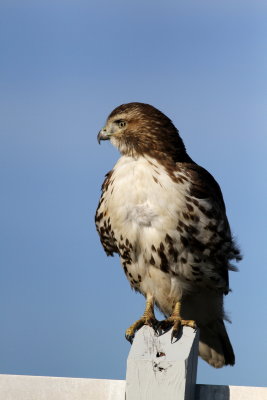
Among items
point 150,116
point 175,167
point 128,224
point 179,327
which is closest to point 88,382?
point 179,327

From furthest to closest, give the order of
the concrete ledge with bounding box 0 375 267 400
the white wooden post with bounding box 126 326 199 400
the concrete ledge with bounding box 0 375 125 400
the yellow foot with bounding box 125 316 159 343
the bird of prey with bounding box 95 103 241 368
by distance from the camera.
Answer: the bird of prey with bounding box 95 103 241 368
the yellow foot with bounding box 125 316 159 343
the concrete ledge with bounding box 0 375 125 400
the concrete ledge with bounding box 0 375 267 400
the white wooden post with bounding box 126 326 199 400

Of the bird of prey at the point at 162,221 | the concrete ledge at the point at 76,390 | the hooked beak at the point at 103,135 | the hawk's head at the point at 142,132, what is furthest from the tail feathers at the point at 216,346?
the concrete ledge at the point at 76,390

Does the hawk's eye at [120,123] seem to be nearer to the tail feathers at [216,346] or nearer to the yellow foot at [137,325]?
the yellow foot at [137,325]

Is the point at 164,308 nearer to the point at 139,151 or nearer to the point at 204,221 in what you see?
the point at 204,221

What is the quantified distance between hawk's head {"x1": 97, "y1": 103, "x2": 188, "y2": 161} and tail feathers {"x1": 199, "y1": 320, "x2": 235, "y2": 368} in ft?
5.18

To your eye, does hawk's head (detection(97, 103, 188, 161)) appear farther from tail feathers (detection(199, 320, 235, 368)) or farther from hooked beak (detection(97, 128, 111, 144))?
tail feathers (detection(199, 320, 235, 368))

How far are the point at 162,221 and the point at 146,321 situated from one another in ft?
2.39

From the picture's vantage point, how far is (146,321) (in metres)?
5.36

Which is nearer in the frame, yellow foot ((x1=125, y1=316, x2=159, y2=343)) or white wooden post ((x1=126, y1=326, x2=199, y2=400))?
white wooden post ((x1=126, y1=326, x2=199, y2=400))

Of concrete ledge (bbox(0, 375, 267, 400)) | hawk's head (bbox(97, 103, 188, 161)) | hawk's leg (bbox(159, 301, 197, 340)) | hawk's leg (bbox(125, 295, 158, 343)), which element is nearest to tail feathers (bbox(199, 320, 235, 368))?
hawk's leg (bbox(125, 295, 158, 343))

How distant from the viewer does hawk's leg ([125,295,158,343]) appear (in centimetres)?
517


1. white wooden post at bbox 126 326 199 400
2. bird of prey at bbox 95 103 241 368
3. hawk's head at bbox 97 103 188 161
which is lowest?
white wooden post at bbox 126 326 199 400

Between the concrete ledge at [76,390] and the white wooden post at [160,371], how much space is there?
16cm

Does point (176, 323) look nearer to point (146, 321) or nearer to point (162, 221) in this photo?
point (146, 321)
